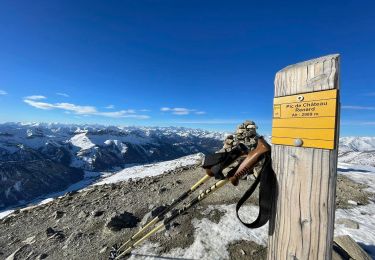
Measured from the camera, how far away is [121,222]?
11328mm

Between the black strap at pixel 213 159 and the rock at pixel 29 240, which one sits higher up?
the black strap at pixel 213 159

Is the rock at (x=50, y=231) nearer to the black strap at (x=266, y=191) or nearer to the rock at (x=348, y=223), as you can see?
the black strap at (x=266, y=191)

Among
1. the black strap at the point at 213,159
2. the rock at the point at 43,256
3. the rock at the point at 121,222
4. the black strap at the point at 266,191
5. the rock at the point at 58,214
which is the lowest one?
the rock at the point at 58,214

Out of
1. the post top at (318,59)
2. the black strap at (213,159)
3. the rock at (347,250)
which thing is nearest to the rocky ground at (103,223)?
the rock at (347,250)

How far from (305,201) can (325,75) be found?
1.36m

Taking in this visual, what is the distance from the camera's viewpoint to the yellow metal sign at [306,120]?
249 cm

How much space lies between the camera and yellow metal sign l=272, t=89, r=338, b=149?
249 centimetres

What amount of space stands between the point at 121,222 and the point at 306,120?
10.6 m

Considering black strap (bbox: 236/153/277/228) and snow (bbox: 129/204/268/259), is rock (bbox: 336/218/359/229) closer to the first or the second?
snow (bbox: 129/204/268/259)

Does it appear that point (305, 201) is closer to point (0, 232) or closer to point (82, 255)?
point (82, 255)

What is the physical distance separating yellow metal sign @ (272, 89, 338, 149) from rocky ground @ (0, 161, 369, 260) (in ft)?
22.9

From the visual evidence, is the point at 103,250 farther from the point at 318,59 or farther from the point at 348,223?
the point at 348,223

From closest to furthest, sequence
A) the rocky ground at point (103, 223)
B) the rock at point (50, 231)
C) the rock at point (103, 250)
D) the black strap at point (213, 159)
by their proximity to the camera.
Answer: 1. the black strap at point (213, 159)
2. the rock at point (103, 250)
3. the rocky ground at point (103, 223)
4. the rock at point (50, 231)

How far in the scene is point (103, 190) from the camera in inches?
763
